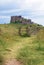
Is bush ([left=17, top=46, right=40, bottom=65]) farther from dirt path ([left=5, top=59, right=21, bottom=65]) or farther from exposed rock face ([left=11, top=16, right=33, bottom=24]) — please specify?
exposed rock face ([left=11, top=16, right=33, bottom=24])

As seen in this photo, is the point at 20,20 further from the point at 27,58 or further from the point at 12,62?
the point at 12,62

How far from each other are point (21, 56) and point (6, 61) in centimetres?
83

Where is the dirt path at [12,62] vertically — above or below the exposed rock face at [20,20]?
below

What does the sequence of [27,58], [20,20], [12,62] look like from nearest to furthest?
[12,62], [27,58], [20,20]

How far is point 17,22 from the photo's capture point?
Result: 109 ft

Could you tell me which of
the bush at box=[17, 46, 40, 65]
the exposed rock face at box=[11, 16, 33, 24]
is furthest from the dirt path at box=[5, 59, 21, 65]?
the exposed rock face at box=[11, 16, 33, 24]

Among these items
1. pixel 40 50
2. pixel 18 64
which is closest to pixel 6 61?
pixel 18 64

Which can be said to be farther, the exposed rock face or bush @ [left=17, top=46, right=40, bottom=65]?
the exposed rock face

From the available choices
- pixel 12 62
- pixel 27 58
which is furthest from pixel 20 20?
pixel 12 62

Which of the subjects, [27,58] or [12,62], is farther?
[27,58]

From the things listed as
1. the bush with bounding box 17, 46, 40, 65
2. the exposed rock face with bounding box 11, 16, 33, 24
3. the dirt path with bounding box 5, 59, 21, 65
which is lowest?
the dirt path with bounding box 5, 59, 21, 65

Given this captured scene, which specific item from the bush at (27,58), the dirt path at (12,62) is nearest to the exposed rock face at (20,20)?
the bush at (27,58)

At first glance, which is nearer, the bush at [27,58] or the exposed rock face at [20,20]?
the bush at [27,58]

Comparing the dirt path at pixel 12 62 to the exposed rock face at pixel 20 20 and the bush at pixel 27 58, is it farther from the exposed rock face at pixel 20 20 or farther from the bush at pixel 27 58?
the exposed rock face at pixel 20 20
